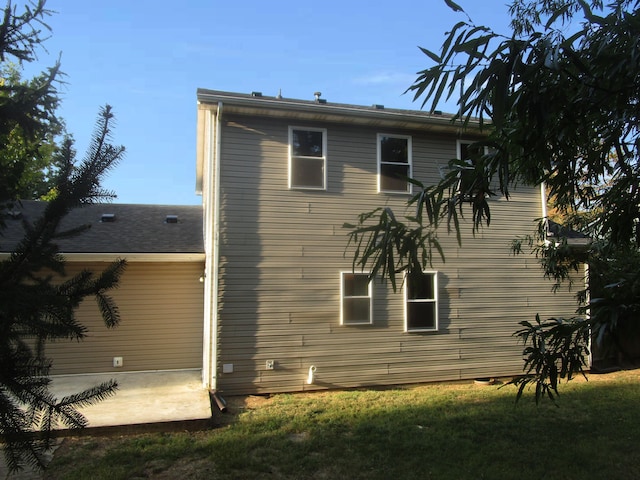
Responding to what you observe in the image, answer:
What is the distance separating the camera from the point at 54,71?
7.77 feet

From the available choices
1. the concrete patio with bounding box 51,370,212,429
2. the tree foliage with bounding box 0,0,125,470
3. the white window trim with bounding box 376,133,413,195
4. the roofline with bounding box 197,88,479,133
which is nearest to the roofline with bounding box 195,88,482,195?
the roofline with bounding box 197,88,479,133

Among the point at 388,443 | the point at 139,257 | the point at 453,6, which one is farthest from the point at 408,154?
the point at 453,6

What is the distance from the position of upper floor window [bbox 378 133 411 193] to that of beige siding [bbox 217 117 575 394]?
0.15 meters

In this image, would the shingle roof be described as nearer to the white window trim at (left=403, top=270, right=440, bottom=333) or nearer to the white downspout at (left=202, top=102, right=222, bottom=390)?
the white downspout at (left=202, top=102, right=222, bottom=390)

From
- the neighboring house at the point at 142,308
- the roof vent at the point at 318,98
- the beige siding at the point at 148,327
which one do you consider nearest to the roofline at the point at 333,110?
the roof vent at the point at 318,98

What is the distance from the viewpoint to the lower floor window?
28.1 ft

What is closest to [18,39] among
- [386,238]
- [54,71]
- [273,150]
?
[54,71]

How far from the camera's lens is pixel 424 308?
8719 millimetres

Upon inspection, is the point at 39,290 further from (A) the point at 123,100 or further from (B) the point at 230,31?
(B) the point at 230,31

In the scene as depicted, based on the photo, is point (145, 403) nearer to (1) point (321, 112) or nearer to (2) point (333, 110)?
(1) point (321, 112)

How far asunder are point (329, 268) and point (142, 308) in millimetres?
4151

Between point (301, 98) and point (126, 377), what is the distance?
6.44m

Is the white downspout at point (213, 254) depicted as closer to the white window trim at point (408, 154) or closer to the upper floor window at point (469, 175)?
the white window trim at point (408, 154)

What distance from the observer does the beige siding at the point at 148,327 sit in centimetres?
880
